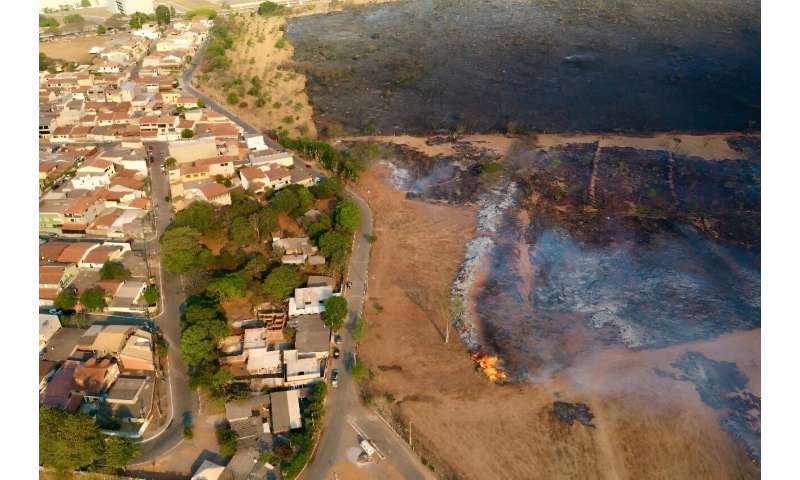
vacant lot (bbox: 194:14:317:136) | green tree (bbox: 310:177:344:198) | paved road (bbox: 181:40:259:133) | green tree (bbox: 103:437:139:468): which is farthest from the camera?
vacant lot (bbox: 194:14:317:136)

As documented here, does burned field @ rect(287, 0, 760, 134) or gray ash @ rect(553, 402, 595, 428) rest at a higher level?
burned field @ rect(287, 0, 760, 134)

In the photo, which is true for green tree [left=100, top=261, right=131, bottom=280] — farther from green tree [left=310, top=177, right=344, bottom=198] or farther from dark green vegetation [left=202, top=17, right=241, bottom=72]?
dark green vegetation [left=202, top=17, right=241, bottom=72]

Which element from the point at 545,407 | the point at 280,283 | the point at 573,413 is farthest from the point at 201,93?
the point at 573,413

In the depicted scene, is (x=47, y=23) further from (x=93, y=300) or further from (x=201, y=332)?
(x=201, y=332)

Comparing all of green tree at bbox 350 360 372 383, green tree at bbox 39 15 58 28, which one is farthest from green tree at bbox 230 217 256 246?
green tree at bbox 39 15 58 28

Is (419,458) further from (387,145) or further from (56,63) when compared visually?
(56,63)

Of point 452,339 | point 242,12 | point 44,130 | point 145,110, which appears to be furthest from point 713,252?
point 242,12
